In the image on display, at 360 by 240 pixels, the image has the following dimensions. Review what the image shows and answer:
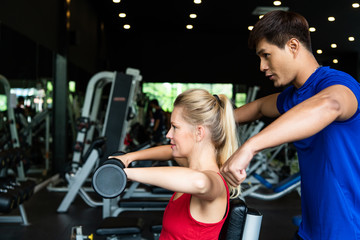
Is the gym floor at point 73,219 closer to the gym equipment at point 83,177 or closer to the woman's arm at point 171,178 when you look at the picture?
the gym equipment at point 83,177

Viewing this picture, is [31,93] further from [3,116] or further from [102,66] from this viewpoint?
[102,66]

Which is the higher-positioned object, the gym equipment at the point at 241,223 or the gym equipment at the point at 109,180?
the gym equipment at the point at 109,180

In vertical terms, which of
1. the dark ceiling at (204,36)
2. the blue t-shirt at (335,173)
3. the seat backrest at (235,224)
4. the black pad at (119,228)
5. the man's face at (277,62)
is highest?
the dark ceiling at (204,36)

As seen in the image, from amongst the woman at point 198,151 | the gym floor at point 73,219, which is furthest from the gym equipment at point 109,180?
the gym floor at point 73,219

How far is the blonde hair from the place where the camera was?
1.38 m

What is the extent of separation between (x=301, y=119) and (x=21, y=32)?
4990mm

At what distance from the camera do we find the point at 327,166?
45.3 inches

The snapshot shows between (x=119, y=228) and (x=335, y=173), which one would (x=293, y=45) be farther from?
(x=119, y=228)

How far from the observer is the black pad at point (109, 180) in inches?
34.8

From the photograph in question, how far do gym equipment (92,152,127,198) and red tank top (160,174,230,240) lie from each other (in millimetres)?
528

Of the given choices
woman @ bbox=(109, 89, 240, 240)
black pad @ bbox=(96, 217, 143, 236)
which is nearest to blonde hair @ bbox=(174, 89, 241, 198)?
woman @ bbox=(109, 89, 240, 240)

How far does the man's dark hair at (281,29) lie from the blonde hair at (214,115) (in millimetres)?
297

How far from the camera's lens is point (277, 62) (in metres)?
1.17

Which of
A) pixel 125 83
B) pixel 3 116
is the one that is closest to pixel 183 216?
pixel 125 83
